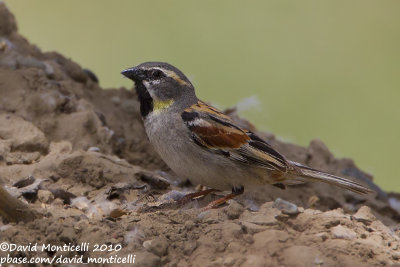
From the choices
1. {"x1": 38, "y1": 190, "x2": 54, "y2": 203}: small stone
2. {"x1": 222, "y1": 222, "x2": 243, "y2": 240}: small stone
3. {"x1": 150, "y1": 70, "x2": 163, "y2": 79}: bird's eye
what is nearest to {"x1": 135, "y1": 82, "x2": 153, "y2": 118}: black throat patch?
{"x1": 150, "y1": 70, "x2": 163, "y2": 79}: bird's eye

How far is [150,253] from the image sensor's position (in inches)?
157

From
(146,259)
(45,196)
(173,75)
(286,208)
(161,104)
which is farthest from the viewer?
(173,75)

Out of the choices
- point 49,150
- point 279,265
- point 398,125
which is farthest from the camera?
point 398,125

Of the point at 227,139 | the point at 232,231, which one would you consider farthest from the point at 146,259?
the point at 227,139

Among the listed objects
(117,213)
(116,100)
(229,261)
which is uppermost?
(116,100)

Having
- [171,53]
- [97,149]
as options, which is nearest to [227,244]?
[97,149]

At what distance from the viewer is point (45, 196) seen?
5.00 metres

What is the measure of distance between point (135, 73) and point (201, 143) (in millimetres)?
866

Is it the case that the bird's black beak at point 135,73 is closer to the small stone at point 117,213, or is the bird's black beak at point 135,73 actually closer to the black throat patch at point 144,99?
the black throat patch at point 144,99

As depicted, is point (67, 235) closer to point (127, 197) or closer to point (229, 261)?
point (229, 261)

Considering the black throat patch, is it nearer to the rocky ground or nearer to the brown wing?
the brown wing

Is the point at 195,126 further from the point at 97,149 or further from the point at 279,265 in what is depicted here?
the point at 279,265

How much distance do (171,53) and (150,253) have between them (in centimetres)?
646

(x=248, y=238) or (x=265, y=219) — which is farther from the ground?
(x=265, y=219)
